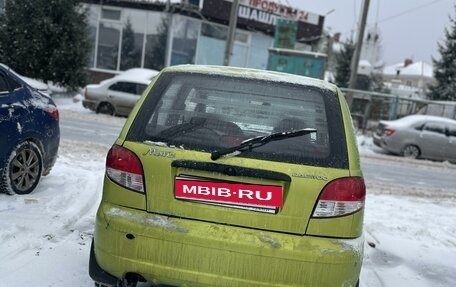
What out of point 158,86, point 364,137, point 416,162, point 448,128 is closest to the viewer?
point 158,86

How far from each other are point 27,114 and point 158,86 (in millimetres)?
3013

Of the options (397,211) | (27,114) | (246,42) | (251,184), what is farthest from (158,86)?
(246,42)

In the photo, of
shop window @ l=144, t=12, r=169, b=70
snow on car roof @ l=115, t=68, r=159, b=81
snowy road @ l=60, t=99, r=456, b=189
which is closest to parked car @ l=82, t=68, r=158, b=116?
snow on car roof @ l=115, t=68, r=159, b=81

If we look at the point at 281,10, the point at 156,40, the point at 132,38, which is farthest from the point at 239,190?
the point at 281,10

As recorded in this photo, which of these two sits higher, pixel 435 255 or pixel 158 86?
pixel 158 86

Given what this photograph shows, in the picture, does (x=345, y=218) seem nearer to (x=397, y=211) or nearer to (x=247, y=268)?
(x=247, y=268)

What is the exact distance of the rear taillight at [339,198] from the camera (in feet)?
9.68

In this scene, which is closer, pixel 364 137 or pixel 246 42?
pixel 364 137

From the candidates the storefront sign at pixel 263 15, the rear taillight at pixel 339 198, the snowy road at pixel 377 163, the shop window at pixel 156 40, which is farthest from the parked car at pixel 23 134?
the storefront sign at pixel 263 15

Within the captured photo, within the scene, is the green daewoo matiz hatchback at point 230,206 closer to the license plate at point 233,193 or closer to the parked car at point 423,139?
the license plate at point 233,193

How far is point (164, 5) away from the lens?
2578cm

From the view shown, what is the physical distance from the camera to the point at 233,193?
116 inches

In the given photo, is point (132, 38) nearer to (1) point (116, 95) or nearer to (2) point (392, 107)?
(1) point (116, 95)

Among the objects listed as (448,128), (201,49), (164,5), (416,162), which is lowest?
(416,162)
